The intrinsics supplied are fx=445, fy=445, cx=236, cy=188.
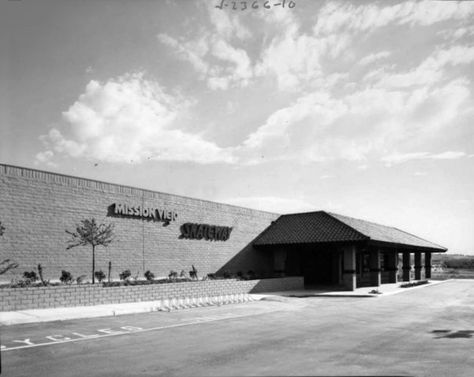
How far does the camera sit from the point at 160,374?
7.89 metres

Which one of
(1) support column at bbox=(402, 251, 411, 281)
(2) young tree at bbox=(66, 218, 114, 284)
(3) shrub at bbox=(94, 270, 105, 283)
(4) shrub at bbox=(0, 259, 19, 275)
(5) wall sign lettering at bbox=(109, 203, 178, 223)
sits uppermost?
(5) wall sign lettering at bbox=(109, 203, 178, 223)

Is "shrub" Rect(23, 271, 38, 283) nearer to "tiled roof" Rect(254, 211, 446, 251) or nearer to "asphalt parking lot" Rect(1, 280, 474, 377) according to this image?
"asphalt parking lot" Rect(1, 280, 474, 377)

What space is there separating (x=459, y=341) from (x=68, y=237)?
1694 centimetres

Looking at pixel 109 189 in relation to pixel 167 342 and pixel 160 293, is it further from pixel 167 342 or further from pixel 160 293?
pixel 167 342

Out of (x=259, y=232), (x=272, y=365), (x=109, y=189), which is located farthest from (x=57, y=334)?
(x=259, y=232)

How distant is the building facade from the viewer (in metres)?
19.8

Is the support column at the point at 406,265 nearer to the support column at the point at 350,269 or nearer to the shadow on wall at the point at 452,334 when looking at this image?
the support column at the point at 350,269

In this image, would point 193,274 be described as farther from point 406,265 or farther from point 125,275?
point 406,265

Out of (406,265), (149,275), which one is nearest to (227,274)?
(149,275)

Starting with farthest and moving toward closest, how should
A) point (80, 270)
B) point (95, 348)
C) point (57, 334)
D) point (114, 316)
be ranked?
point (80, 270) < point (114, 316) < point (57, 334) < point (95, 348)

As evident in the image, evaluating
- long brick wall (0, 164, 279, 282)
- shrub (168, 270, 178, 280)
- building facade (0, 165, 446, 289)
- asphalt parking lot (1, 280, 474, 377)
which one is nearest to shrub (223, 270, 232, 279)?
building facade (0, 165, 446, 289)

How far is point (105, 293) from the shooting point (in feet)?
62.6

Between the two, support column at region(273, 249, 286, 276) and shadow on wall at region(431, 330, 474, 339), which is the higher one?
support column at region(273, 249, 286, 276)

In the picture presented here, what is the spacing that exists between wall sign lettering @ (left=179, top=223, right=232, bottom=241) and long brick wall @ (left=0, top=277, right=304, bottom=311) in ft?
16.0
